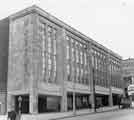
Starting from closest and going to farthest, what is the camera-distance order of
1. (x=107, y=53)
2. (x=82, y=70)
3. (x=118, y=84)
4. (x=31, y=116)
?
(x=31, y=116), (x=82, y=70), (x=107, y=53), (x=118, y=84)

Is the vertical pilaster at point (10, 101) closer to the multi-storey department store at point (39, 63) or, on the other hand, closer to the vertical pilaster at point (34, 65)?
the multi-storey department store at point (39, 63)

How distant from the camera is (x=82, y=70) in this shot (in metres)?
53.4

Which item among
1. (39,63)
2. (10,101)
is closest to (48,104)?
(10,101)

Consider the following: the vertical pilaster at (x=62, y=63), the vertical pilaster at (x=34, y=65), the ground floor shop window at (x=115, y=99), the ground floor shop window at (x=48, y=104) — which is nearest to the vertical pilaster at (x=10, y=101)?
the ground floor shop window at (x=48, y=104)

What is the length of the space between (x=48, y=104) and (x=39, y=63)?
10989 mm

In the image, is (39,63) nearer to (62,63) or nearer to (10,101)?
(62,63)

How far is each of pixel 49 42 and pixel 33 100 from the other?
12.4 m

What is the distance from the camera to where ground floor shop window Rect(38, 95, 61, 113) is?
144ft

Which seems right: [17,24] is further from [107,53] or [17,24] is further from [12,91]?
[107,53]

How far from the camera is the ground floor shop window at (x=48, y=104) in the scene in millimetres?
44000

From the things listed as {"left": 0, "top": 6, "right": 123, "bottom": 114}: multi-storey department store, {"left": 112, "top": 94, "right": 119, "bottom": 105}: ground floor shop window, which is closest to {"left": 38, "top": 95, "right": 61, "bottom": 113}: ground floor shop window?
{"left": 0, "top": 6, "right": 123, "bottom": 114}: multi-storey department store

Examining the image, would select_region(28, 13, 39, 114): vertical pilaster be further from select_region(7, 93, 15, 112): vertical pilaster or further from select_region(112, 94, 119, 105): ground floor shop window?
select_region(112, 94, 119, 105): ground floor shop window

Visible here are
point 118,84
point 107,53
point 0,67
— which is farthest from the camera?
point 118,84

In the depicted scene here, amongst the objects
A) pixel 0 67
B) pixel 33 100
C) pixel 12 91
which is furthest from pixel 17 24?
pixel 33 100
